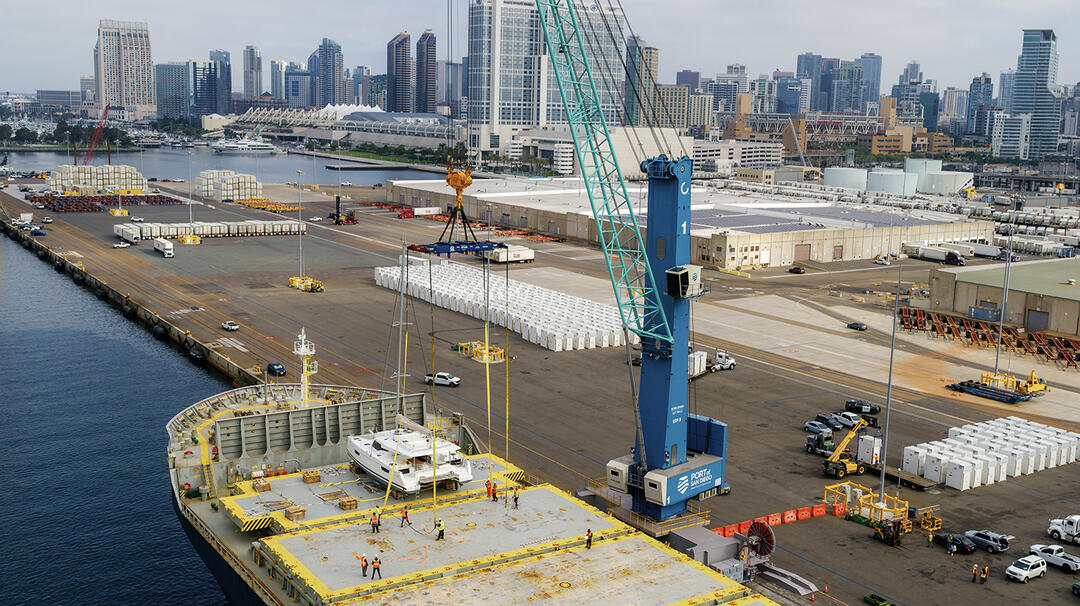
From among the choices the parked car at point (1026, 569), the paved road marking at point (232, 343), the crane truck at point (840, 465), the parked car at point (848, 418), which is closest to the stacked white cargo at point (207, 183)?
the paved road marking at point (232, 343)

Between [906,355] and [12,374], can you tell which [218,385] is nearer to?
[12,374]

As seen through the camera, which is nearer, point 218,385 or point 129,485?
Result: point 129,485

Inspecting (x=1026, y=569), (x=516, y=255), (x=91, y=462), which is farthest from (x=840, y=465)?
(x=516, y=255)

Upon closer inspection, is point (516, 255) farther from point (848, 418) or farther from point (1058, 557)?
point (1058, 557)

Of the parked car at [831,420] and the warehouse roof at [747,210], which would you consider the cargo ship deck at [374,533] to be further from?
the warehouse roof at [747,210]

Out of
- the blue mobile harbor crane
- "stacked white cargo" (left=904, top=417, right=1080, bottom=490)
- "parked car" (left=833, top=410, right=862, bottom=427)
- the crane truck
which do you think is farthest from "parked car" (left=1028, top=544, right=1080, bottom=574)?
"parked car" (left=833, top=410, right=862, bottom=427)

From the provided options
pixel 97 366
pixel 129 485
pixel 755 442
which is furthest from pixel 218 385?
pixel 755 442
